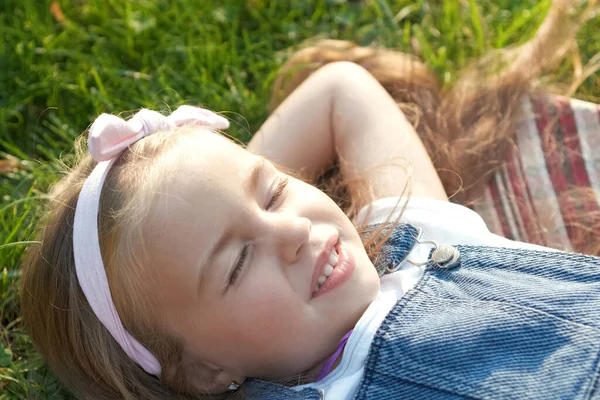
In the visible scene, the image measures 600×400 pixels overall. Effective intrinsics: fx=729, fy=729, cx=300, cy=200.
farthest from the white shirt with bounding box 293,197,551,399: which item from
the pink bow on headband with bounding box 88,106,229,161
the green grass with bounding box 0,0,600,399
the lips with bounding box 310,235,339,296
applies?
the green grass with bounding box 0,0,600,399

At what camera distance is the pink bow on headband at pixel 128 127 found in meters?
1.72

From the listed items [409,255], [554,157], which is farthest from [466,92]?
[409,255]

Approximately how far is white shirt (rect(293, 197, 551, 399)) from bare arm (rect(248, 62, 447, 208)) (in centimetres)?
20

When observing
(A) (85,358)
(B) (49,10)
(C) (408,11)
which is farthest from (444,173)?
(B) (49,10)

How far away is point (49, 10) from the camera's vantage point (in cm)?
299

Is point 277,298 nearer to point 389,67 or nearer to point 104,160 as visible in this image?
point 104,160

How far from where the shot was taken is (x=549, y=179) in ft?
7.92

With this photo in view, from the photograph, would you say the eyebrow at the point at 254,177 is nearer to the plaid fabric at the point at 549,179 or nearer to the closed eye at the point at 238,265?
the closed eye at the point at 238,265

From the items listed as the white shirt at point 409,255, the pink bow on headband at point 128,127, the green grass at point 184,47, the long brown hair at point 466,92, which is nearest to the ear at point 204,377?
the white shirt at point 409,255

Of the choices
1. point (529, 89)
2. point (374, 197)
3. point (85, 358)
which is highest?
point (529, 89)

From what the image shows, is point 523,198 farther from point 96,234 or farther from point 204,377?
point 96,234

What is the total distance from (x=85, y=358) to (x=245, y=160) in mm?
641

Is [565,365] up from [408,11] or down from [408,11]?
down

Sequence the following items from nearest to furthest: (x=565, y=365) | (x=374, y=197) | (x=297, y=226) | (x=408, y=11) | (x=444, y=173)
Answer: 1. (x=565, y=365)
2. (x=297, y=226)
3. (x=374, y=197)
4. (x=444, y=173)
5. (x=408, y=11)
